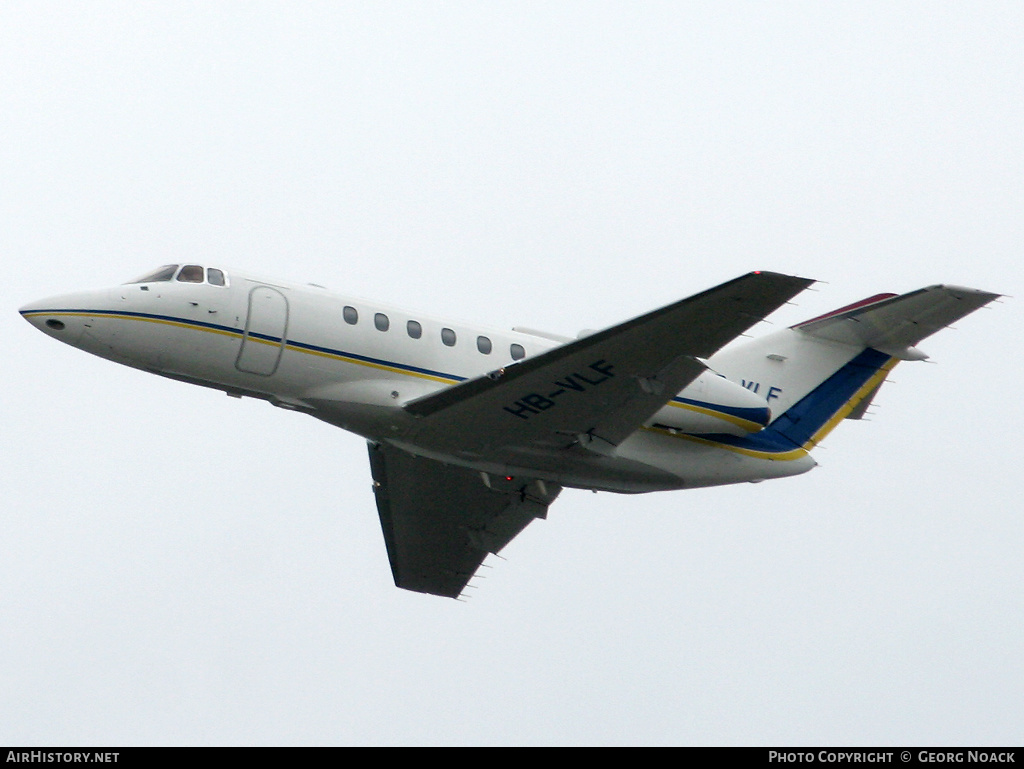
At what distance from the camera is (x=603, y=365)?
19.9 meters

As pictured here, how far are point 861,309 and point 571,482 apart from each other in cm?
569

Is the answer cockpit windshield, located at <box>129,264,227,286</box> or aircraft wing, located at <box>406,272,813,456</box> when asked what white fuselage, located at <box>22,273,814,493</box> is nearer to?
cockpit windshield, located at <box>129,264,227,286</box>

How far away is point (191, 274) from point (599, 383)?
5.91m

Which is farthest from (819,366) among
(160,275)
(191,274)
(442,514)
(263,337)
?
(160,275)

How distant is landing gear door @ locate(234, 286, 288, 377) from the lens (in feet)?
67.5

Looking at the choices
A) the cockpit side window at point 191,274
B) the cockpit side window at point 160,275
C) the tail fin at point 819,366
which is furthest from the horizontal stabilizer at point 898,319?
the cockpit side window at point 160,275

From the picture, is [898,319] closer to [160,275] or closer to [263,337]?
[263,337]

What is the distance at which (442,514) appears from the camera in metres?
24.8

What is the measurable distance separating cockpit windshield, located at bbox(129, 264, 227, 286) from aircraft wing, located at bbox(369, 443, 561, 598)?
12.9 ft

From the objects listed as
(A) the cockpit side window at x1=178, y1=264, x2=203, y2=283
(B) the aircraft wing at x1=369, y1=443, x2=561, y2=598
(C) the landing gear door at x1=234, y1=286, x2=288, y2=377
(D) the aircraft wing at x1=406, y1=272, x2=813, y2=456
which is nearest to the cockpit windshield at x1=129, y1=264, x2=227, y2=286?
(A) the cockpit side window at x1=178, y1=264, x2=203, y2=283

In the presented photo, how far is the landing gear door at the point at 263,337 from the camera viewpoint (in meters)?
20.6
